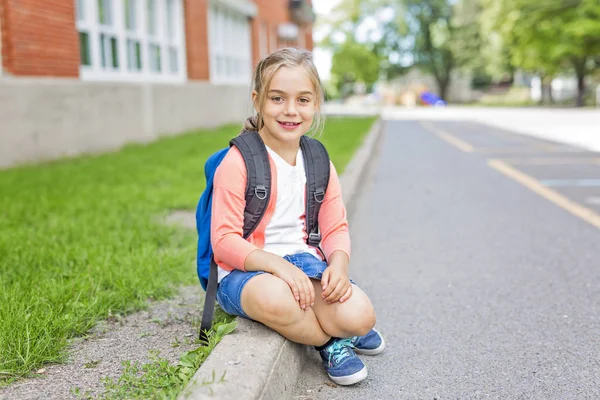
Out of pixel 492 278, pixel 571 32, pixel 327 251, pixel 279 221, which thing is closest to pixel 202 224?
pixel 279 221

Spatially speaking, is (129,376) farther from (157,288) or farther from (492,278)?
(492,278)

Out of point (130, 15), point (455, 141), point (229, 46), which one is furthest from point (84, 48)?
Answer: point (229, 46)

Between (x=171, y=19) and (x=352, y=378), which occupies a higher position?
(x=171, y=19)

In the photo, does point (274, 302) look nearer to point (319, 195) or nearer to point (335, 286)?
point (335, 286)

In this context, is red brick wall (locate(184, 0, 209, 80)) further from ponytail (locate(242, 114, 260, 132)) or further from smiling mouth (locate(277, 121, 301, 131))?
smiling mouth (locate(277, 121, 301, 131))

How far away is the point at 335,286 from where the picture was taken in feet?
8.29

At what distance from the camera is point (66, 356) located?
100 inches

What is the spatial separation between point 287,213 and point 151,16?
1194 cm

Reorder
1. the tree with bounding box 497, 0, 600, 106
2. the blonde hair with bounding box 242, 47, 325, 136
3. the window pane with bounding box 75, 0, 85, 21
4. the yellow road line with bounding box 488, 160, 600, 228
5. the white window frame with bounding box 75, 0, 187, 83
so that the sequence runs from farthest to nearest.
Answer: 1. the tree with bounding box 497, 0, 600, 106
2. the white window frame with bounding box 75, 0, 187, 83
3. the window pane with bounding box 75, 0, 85, 21
4. the yellow road line with bounding box 488, 160, 600, 228
5. the blonde hair with bounding box 242, 47, 325, 136

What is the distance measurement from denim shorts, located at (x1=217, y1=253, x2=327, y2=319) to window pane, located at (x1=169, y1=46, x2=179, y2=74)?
12.7m

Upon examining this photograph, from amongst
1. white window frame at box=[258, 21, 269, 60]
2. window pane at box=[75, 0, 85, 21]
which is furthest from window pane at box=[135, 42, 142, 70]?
white window frame at box=[258, 21, 269, 60]

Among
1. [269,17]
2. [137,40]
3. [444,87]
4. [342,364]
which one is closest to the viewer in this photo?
[342,364]

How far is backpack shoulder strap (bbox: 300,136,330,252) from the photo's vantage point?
110 inches

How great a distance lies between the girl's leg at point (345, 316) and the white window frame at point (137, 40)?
9018 mm
